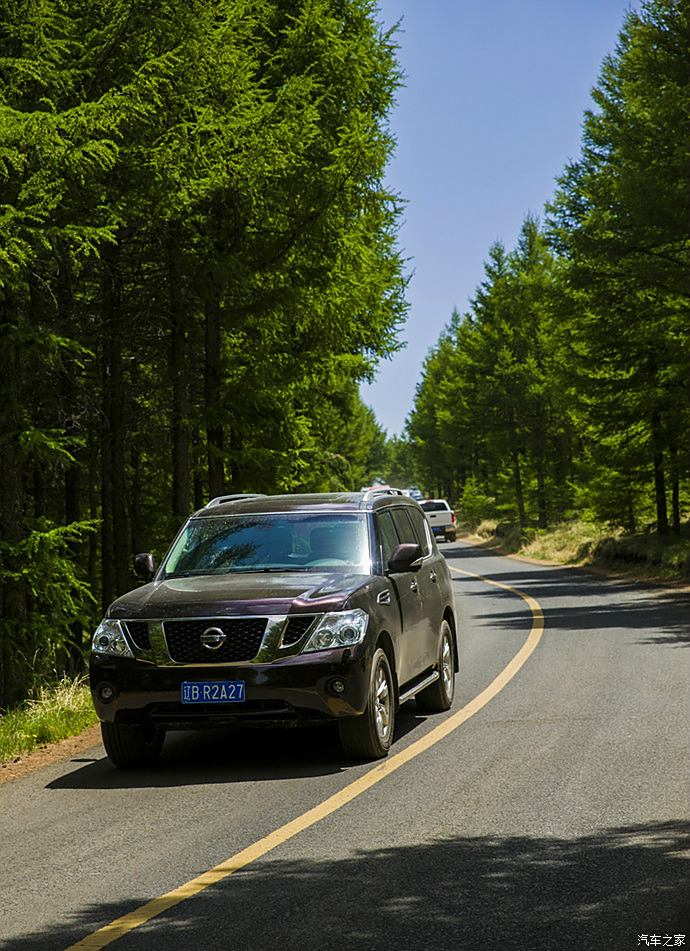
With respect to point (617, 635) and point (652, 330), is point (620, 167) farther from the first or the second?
point (617, 635)

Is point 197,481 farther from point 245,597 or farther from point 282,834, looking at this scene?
point 282,834

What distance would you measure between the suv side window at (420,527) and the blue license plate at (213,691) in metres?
3.78

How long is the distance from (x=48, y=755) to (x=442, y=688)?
361 cm

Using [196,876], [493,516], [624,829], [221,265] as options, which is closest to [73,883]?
[196,876]

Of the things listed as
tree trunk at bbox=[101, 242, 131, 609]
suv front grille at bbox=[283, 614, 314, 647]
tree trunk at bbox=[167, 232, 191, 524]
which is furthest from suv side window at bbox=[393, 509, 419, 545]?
tree trunk at bbox=[101, 242, 131, 609]

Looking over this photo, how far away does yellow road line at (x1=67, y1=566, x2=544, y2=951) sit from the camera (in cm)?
514

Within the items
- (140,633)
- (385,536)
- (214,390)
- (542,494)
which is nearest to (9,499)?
(214,390)

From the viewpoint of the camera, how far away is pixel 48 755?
10148mm

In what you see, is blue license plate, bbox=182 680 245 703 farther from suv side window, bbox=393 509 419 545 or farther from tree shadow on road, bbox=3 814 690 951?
suv side window, bbox=393 509 419 545

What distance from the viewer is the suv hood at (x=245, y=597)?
8.95 meters

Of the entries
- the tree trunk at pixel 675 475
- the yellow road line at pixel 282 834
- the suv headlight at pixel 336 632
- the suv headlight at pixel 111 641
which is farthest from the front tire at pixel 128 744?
the tree trunk at pixel 675 475

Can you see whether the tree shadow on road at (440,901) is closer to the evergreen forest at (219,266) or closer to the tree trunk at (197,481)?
the evergreen forest at (219,266)

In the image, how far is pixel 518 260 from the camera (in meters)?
58.5

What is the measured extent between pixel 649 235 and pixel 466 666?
41.1ft
